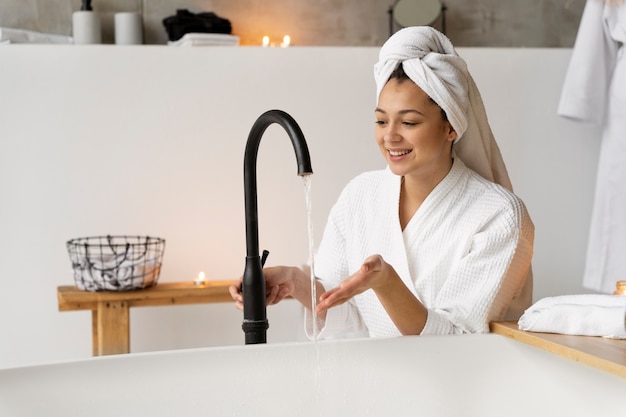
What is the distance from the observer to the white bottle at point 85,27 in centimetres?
295

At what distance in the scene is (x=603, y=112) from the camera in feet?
9.51

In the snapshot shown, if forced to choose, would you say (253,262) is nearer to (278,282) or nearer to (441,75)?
(278,282)

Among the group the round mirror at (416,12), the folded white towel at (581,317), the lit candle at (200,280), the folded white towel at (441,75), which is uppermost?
the round mirror at (416,12)

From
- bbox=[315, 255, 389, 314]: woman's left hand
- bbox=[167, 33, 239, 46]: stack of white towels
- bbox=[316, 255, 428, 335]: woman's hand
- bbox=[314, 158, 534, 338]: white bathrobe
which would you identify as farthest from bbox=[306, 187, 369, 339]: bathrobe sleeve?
bbox=[167, 33, 239, 46]: stack of white towels

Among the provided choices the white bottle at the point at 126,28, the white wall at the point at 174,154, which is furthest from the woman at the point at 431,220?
the white bottle at the point at 126,28

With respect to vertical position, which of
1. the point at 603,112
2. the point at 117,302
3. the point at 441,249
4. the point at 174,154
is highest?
the point at 603,112

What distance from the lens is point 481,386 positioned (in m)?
1.37

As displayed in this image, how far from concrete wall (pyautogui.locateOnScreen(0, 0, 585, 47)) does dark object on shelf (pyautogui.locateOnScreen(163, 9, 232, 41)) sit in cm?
19

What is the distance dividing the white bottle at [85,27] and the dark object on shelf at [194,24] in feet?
0.78

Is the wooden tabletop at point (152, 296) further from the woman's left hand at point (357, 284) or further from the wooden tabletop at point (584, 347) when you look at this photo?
the wooden tabletop at point (584, 347)

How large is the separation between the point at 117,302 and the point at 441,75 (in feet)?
4.09

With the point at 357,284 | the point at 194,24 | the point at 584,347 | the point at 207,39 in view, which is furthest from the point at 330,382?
the point at 194,24

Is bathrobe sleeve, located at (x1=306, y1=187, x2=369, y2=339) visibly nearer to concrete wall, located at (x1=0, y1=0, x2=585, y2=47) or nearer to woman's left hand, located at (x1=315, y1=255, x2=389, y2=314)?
woman's left hand, located at (x1=315, y1=255, x2=389, y2=314)

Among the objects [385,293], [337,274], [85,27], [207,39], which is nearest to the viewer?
[385,293]
